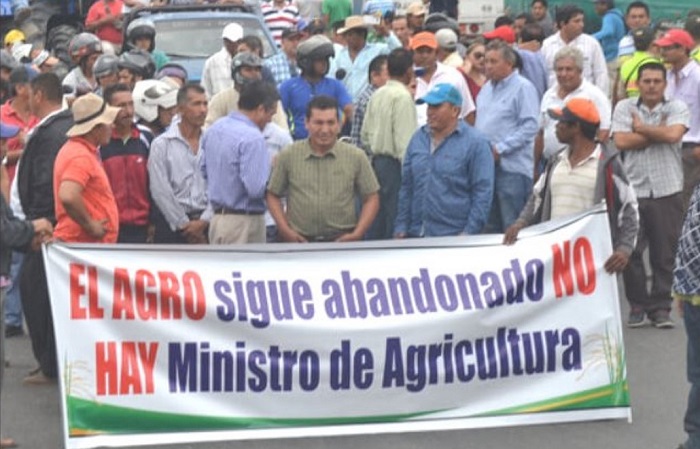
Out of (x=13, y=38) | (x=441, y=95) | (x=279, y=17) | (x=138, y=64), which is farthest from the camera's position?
(x=279, y=17)

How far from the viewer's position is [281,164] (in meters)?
11.1

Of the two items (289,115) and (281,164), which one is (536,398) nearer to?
(281,164)

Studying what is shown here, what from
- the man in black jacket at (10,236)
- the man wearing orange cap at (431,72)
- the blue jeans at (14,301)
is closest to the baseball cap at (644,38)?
the man wearing orange cap at (431,72)

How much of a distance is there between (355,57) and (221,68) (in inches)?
49.2

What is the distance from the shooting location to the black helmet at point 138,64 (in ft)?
47.6

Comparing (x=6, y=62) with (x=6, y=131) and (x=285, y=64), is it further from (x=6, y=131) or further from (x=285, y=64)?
(x=6, y=131)

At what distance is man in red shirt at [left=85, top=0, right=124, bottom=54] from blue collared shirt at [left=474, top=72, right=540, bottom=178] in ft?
26.4

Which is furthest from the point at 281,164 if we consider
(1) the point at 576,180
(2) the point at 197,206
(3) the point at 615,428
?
(3) the point at 615,428

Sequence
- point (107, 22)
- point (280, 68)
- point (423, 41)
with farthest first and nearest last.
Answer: point (107, 22)
point (280, 68)
point (423, 41)

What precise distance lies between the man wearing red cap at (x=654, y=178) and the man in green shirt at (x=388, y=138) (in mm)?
1594

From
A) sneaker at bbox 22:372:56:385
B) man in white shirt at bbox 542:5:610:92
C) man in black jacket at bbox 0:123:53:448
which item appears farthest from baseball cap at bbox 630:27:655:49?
man in black jacket at bbox 0:123:53:448

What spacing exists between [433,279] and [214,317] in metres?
1.23

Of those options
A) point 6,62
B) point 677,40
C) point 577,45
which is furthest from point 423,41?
point 6,62

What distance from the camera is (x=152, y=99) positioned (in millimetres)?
12812
